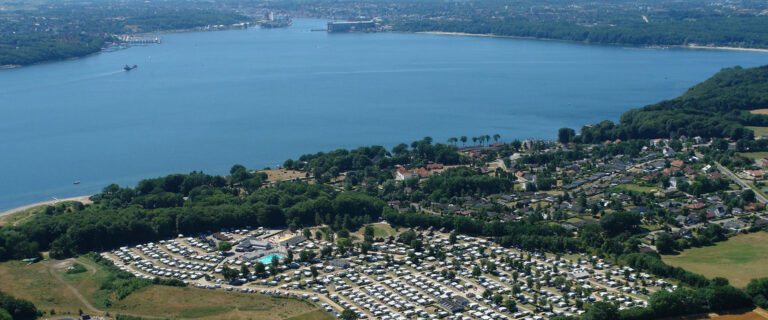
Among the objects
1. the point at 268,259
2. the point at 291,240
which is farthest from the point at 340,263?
the point at 291,240

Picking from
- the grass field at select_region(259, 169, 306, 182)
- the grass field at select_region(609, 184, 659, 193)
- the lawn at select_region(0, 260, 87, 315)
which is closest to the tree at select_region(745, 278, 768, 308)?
the grass field at select_region(609, 184, 659, 193)

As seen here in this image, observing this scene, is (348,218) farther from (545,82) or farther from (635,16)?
(635,16)

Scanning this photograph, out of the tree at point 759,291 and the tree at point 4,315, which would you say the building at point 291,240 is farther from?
the tree at point 759,291

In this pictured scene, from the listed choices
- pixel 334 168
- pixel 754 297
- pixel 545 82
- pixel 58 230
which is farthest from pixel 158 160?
pixel 545 82

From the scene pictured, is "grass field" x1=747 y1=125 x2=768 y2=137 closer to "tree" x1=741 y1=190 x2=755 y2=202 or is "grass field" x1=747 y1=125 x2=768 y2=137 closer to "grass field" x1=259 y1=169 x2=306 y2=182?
"tree" x1=741 y1=190 x2=755 y2=202

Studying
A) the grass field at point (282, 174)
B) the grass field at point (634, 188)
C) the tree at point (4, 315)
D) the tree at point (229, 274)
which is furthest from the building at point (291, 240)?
the grass field at point (634, 188)
